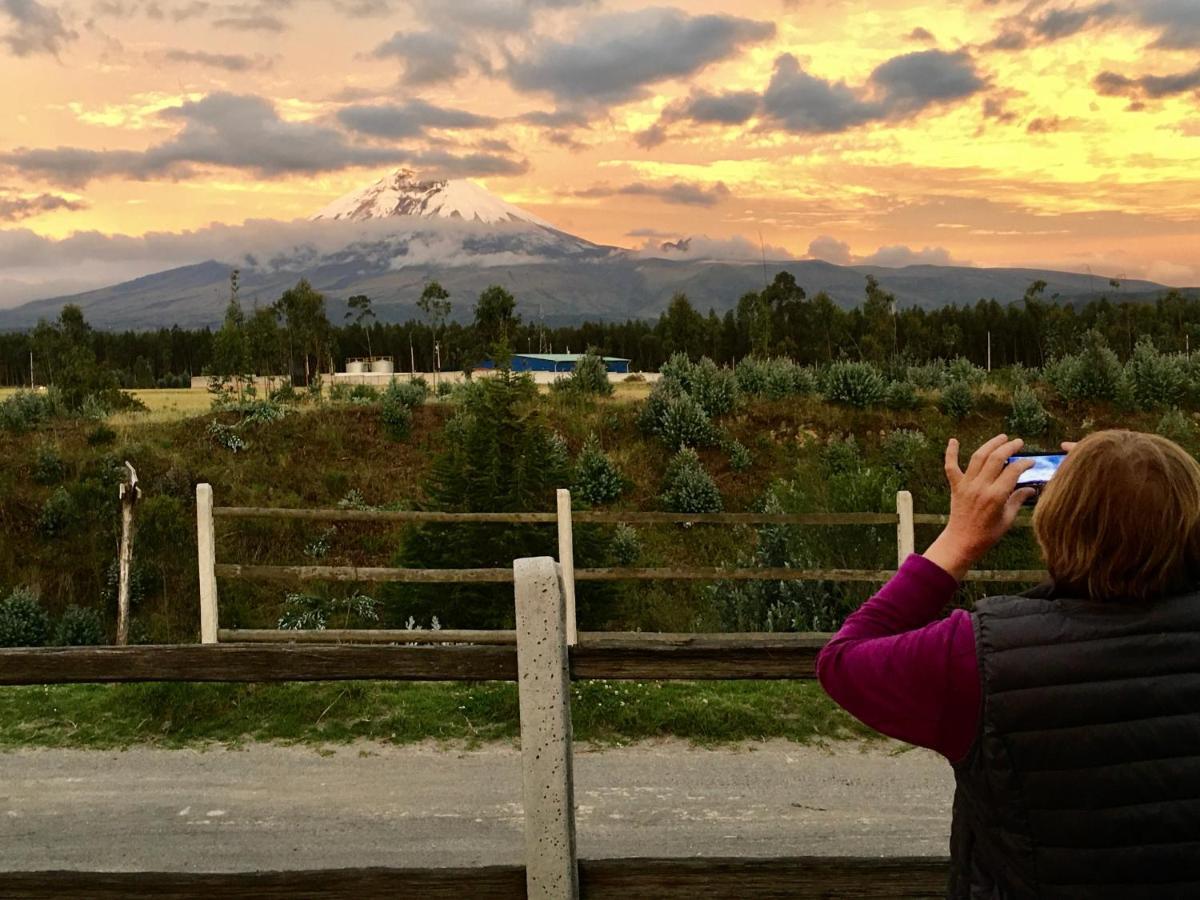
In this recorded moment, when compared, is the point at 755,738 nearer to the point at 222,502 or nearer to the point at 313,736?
the point at 313,736

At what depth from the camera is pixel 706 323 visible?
97312 mm

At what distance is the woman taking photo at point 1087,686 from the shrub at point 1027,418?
25520mm

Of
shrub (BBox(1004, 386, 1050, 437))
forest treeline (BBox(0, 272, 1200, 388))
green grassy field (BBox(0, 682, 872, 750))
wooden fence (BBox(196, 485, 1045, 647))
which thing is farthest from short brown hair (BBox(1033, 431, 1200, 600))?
forest treeline (BBox(0, 272, 1200, 388))

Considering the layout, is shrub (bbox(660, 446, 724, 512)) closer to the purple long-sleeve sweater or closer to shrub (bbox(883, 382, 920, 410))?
shrub (bbox(883, 382, 920, 410))

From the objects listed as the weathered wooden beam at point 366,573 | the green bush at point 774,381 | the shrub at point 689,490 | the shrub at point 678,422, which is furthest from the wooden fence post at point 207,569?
the green bush at point 774,381

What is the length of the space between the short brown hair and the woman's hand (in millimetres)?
113

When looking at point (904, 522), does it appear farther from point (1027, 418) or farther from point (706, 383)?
point (706, 383)

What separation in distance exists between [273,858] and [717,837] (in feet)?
Result: 7.90

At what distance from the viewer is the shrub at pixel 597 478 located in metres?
24.0

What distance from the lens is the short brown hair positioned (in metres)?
1.85

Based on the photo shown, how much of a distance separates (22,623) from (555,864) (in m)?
13.4

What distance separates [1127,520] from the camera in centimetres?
186

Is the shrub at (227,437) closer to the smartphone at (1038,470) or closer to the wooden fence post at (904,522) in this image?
the wooden fence post at (904,522)

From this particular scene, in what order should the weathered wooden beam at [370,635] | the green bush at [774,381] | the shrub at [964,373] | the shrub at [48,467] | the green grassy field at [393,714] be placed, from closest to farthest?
the green grassy field at [393,714] → the weathered wooden beam at [370,635] → the shrub at [48,467] → the green bush at [774,381] → the shrub at [964,373]
